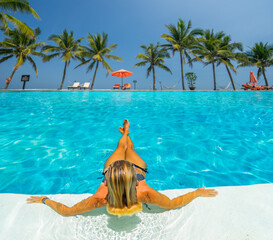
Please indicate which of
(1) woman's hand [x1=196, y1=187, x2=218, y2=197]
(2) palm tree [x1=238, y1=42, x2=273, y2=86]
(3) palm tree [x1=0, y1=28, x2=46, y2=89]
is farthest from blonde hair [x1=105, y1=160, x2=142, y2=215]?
(2) palm tree [x1=238, y1=42, x2=273, y2=86]

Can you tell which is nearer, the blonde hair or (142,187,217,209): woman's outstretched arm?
the blonde hair

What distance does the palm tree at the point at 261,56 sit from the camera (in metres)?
24.2

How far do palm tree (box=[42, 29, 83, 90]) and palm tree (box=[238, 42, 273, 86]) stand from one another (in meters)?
25.6

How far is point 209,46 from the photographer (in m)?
22.1

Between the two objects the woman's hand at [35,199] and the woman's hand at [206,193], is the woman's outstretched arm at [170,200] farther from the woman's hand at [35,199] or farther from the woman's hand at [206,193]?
the woman's hand at [35,199]

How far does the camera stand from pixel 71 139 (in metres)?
3.72

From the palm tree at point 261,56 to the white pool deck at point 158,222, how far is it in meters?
28.8

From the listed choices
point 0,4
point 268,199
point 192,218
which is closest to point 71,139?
point 192,218

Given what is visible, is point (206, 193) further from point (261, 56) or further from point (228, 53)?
point (261, 56)

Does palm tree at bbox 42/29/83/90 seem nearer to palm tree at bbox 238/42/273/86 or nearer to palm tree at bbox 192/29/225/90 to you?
palm tree at bbox 192/29/225/90

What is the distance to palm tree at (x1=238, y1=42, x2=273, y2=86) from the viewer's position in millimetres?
24156

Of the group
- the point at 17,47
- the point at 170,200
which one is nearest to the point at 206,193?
the point at 170,200

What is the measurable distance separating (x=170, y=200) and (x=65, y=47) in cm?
2524

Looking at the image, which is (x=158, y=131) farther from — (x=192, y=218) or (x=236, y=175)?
(x=192, y=218)
